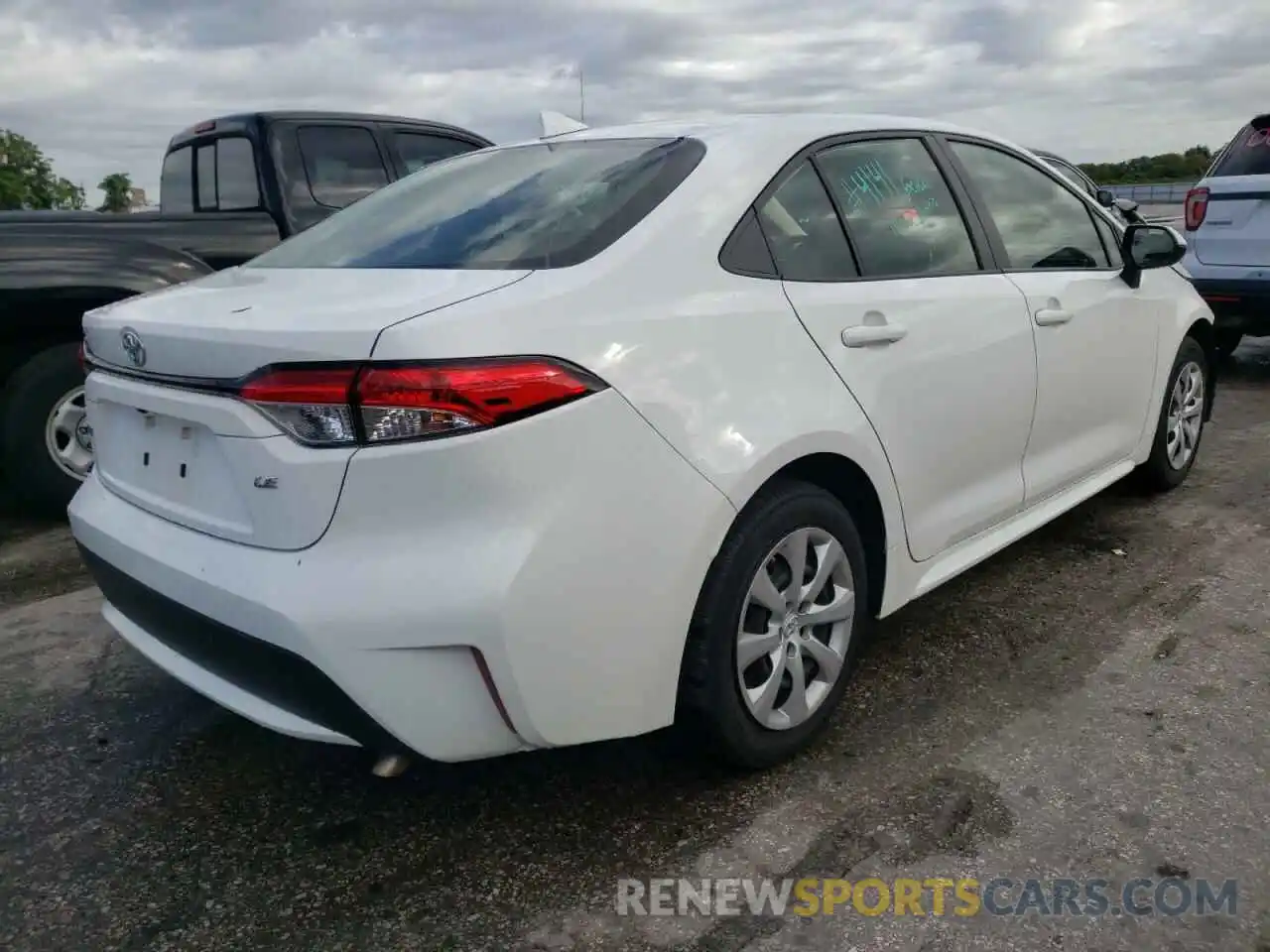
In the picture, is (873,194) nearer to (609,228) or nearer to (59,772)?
(609,228)

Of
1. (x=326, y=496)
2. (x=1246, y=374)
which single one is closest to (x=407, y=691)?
(x=326, y=496)

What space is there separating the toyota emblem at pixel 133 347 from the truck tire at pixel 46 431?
99.8 inches

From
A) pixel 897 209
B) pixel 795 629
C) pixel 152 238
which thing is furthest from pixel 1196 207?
pixel 152 238

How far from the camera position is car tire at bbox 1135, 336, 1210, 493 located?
4578 mm

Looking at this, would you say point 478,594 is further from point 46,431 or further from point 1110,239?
point 46,431

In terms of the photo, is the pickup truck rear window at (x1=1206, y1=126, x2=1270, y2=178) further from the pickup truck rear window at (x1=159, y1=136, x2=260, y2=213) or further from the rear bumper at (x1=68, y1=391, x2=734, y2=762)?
the rear bumper at (x1=68, y1=391, x2=734, y2=762)

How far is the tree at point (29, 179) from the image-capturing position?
31.7 meters

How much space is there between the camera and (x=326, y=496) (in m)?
2.06

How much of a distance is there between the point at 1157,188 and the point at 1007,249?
24.2 metres

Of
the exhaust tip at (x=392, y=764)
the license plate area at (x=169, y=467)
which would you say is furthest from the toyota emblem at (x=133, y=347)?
the exhaust tip at (x=392, y=764)

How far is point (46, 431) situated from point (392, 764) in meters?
3.39

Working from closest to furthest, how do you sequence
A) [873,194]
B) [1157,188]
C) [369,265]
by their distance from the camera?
1. [369,265]
2. [873,194]
3. [1157,188]

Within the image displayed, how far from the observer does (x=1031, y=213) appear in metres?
3.72

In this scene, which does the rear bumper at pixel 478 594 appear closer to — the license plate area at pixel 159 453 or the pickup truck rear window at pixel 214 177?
the license plate area at pixel 159 453
